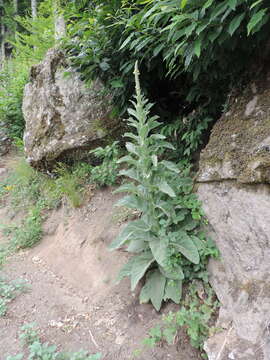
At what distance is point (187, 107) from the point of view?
361 centimetres

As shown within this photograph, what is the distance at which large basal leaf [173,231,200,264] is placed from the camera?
2141 mm

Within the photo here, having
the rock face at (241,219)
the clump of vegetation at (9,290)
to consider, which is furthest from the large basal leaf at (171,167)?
the clump of vegetation at (9,290)

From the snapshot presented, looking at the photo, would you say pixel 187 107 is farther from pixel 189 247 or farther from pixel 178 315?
pixel 178 315

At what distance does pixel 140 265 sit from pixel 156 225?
42cm

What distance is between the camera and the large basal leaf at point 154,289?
2.24 metres

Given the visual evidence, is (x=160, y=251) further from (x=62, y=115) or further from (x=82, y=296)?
(x=62, y=115)

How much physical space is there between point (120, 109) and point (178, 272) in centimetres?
262

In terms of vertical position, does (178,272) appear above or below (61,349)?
above

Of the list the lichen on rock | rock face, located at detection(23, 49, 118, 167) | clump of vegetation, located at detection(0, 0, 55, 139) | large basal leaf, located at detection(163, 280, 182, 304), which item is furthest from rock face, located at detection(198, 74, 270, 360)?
clump of vegetation, located at detection(0, 0, 55, 139)

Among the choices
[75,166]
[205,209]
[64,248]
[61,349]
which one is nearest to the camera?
[61,349]

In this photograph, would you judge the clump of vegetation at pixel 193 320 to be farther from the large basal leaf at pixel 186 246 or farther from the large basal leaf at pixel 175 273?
the large basal leaf at pixel 186 246

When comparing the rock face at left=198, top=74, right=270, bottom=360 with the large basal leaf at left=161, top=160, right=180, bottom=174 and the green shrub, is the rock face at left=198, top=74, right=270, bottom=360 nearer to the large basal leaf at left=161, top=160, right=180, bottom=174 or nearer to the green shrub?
the large basal leaf at left=161, top=160, right=180, bottom=174

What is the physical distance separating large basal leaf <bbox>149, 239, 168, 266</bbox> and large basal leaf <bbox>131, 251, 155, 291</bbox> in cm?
16

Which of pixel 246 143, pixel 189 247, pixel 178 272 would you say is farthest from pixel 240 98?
pixel 178 272
